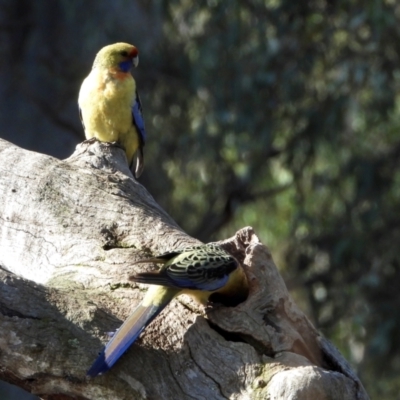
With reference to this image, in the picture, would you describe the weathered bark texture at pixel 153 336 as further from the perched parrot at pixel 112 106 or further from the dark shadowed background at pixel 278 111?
the dark shadowed background at pixel 278 111

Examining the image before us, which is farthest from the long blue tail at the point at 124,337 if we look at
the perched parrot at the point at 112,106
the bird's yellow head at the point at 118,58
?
the bird's yellow head at the point at 118,58

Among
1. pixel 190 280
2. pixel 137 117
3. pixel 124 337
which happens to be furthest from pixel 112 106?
pixel 124 337

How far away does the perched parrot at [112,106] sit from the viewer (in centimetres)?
558

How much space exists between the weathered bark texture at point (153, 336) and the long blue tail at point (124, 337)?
43 mm

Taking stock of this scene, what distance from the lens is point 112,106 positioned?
220 inches

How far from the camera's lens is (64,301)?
9.89 ft

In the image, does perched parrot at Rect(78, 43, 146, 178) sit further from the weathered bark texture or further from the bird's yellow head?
the weathered bark texture

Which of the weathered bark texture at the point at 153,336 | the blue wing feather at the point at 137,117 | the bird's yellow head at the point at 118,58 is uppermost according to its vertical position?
the bird's yellow head at the point at 118,58

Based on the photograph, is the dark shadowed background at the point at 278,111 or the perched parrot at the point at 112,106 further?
the dark shadowed background at the point at 278,111

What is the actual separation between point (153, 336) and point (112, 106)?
276cm

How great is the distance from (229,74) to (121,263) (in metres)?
5.78

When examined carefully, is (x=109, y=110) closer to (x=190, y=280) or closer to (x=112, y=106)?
(x=112, y=106)

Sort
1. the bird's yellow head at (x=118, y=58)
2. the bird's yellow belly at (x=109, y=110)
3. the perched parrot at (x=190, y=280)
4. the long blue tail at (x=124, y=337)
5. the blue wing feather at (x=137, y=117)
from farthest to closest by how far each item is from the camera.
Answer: the bird's yellow head at (x=118, y=58) < the blue wing feather at (x=137, y=117) < the bird's yellow belly at (x=109, y=110) < the perched parrot at (x=190, y=280) < the long blue tail at (x=124, y=337)

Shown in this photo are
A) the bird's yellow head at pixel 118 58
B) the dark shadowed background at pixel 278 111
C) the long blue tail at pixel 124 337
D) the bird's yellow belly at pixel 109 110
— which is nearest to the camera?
the long blue tail at pixel 124 337
